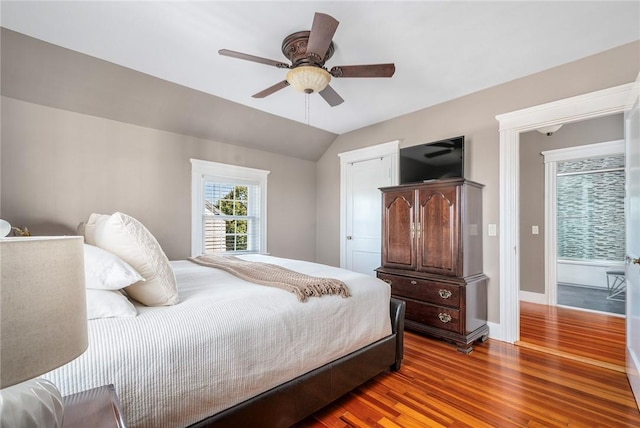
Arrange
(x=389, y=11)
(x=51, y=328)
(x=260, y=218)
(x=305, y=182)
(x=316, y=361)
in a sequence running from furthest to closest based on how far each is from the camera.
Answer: (x=305, y=182) < (x=260, y=218) < (x=389, y=11) < (x=316, y=361) < (x=51, y=328)

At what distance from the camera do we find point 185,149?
3930mm

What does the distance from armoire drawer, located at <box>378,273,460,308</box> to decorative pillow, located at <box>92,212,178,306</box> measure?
2374mm

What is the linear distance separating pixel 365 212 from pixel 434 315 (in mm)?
1891

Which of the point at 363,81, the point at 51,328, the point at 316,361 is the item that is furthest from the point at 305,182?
the point at 51,328

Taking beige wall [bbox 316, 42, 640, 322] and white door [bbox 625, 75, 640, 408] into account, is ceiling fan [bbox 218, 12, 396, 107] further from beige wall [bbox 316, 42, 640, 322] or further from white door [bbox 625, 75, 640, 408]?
white door [bbox 625, 75, 640, 408]

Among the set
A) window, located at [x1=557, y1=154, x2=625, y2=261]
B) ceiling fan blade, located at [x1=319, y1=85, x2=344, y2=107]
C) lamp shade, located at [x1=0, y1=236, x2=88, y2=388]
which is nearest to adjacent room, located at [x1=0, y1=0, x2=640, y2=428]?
lamp shade, located at [x1=0, y1=236, x2=88, y2=388]

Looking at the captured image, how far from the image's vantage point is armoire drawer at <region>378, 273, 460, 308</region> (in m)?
2.83

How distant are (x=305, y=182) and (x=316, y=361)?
3802 millimetres

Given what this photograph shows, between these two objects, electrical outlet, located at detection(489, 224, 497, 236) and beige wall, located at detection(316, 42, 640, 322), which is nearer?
beige wall, located at detection(316, 42, 640, 322)

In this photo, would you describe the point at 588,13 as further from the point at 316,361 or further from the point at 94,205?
the point at 94,205

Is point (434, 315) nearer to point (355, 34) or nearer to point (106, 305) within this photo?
point (355, 34)

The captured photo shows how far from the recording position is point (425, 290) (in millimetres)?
3037

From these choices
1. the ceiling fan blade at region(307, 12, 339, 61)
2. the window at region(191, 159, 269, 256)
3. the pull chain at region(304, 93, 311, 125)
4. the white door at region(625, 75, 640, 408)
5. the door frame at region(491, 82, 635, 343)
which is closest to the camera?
the ceiling fan blade at region(307, 12, 339, 61)

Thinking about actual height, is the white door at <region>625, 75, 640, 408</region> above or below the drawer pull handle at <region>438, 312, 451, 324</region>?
above
